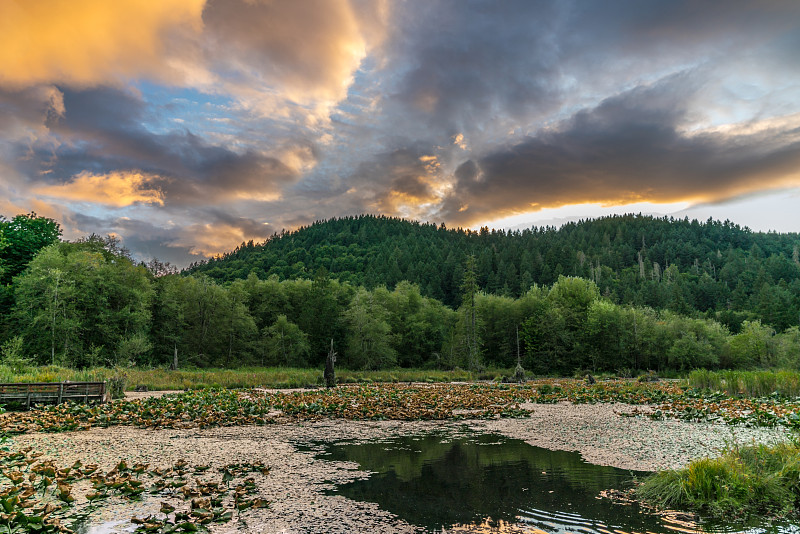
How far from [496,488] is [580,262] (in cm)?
13773

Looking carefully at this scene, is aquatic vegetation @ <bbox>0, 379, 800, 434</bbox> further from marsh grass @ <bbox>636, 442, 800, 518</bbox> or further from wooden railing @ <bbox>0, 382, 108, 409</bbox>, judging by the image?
marsh grass @ <bbox>636, 442, 800, 518</bbox>

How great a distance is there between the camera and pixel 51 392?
19.0m

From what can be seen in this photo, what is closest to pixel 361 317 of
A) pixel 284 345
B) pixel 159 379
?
pixel 284 345

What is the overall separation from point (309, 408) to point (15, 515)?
13.8 meters

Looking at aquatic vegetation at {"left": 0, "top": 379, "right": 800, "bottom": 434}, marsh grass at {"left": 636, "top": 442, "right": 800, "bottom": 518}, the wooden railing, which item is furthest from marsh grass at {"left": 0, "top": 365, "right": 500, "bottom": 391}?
marsh grass at {"left": 636, "top": 442, "right": 800, "bottom": 518}

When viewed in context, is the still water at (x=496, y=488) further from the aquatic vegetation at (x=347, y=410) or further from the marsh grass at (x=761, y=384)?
the marsh grass at (x=761, y=384)

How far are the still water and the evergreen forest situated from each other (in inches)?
852

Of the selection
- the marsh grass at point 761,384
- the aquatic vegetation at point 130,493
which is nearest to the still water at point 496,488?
the aquatic vegetation at point 130,493

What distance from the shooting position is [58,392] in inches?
751

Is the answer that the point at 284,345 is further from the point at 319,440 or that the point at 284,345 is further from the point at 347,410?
the point at 319,440

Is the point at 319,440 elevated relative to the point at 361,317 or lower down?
lower down

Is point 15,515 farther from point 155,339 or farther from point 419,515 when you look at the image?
point 155,339

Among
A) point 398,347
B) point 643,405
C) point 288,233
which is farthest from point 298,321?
point 288,233

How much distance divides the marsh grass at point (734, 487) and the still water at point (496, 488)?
0.56 m
